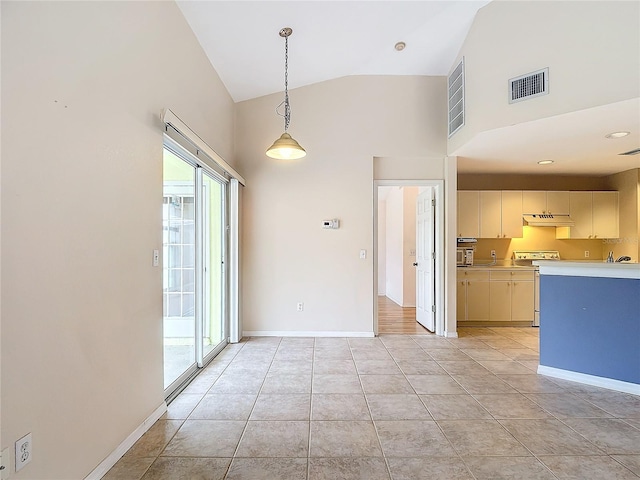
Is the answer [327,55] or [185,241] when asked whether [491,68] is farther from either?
[185,241]

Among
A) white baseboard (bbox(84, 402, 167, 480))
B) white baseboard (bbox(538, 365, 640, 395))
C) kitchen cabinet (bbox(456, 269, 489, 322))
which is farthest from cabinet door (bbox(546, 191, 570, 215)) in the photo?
white baseboard (bbox(84, 402, 167, 480))

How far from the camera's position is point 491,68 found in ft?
11.6

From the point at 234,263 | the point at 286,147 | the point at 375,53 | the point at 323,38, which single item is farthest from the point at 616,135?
the point at 234,263

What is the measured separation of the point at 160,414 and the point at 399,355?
2545 mm

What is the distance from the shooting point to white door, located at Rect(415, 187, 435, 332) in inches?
195

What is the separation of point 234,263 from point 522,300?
A: 4.42 meters

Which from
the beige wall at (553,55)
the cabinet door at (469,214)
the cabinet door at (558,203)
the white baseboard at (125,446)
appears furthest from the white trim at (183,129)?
the cabinet door at (558,203)

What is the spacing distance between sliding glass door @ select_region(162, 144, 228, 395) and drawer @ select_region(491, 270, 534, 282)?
421cm

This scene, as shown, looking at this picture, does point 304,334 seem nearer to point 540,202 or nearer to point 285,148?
point 285,148

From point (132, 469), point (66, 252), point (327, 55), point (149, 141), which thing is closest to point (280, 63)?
point (327, 55)

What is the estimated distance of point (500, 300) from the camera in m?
5.31

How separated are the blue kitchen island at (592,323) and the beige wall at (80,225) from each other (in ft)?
11.7

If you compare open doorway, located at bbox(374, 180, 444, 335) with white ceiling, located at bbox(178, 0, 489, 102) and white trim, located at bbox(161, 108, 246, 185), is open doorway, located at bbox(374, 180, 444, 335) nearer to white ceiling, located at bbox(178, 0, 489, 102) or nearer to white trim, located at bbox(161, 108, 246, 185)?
white ceiling, located at bbox(178, 0, 489, 102)

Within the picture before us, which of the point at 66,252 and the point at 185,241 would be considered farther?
the point at 185,241
